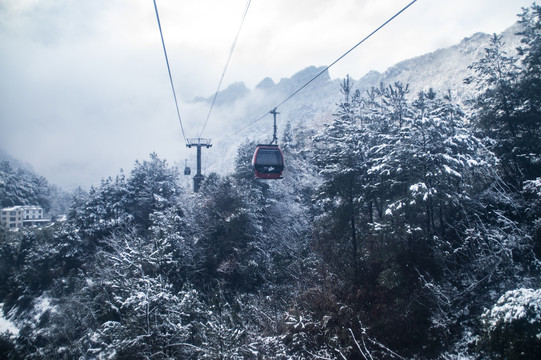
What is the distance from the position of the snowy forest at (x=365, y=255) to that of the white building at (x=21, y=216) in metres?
45.3

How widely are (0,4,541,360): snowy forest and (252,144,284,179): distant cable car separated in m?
3.42

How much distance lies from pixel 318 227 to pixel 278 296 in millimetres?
5252

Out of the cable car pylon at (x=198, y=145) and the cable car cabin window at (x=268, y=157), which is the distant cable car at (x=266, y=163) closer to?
the cable car cabin window at (x=268, y=157)

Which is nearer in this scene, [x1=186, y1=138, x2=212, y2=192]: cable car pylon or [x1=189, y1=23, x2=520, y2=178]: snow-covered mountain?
[x1=186, y1=138, x2=212, y2=192]: cable car pylon

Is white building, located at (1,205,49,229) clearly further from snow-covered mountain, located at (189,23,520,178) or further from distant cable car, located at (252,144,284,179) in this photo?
distant cable car, located at (252,144,284,179)

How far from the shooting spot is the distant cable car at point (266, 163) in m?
16.7

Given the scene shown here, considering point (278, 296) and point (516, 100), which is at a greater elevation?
point (516, 100)

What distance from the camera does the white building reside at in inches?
2640

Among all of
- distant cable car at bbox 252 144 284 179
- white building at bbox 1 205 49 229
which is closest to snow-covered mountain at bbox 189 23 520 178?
distant cable car at bbox 252 144 284 179

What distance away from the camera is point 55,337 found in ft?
84.8

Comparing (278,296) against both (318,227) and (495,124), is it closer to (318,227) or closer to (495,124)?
(318,227)

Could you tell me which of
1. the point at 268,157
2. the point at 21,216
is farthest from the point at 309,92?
the point at 268,157

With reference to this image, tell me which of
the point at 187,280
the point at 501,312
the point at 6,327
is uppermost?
the point at 501,312

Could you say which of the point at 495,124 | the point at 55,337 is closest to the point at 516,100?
the point at 495,124
